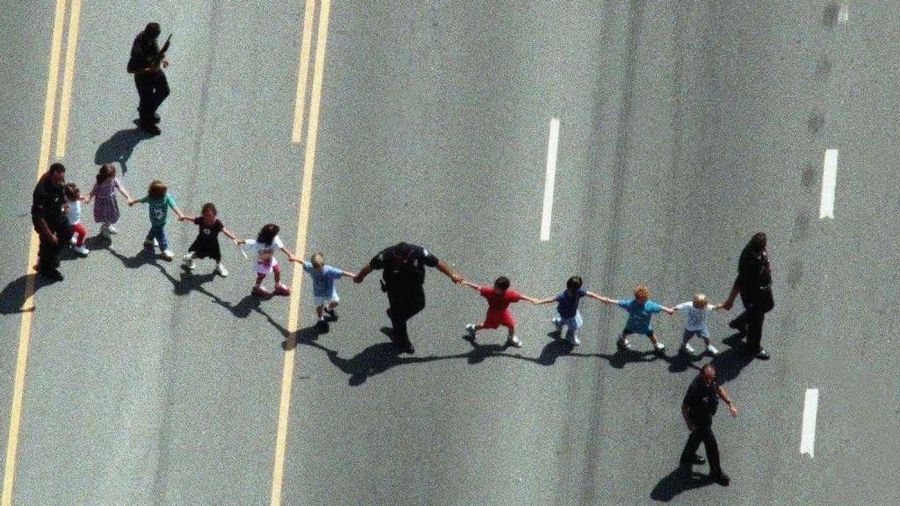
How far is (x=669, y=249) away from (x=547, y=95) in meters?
3.07

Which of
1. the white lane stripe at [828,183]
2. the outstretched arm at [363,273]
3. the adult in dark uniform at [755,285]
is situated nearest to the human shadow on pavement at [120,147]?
the outstretched arm at [363,273]

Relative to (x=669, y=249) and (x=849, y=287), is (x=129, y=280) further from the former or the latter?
(x=849, y=287)

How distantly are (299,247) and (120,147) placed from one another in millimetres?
3082

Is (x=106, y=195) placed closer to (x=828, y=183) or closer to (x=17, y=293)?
(x=17, y=293)

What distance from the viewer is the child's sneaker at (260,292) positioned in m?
34.5

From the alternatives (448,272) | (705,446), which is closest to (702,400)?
(705,446)

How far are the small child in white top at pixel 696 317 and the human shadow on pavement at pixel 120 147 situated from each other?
8223 mm

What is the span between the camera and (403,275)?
33.2 m

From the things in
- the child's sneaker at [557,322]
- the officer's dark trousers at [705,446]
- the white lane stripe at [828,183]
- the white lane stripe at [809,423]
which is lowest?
the officer's dark trousers at [705,446]

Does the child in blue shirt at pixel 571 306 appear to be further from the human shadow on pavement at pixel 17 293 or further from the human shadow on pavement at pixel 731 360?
the human shadow on pavement at pixel 17 293

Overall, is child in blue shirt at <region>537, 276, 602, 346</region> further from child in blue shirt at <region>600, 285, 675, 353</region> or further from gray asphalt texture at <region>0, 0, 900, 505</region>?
child in blue shirt at <region>600, 285, 675, 353</region>

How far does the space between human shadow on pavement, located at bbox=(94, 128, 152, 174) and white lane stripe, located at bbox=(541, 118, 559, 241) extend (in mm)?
5855

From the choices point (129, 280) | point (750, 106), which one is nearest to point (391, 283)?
point (129, 280)

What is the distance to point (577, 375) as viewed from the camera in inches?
1340
